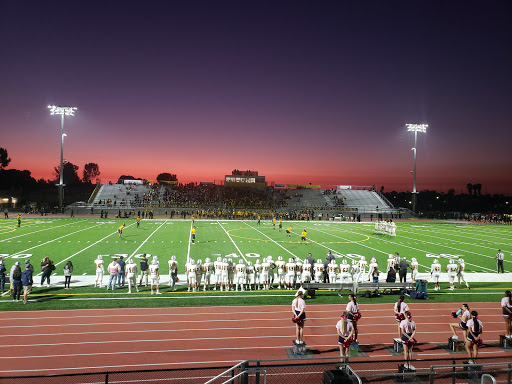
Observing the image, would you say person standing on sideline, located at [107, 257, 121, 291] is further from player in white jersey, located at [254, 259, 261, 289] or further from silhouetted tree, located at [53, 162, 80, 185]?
silhouetted tree, located at [53, 162, 80, 185]

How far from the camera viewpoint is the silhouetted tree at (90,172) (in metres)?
131

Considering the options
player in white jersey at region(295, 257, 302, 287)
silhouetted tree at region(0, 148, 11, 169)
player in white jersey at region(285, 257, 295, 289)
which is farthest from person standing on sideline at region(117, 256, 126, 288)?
silhouetted tree at region(0, 148, 11, 169)

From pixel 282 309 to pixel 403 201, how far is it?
372 feet

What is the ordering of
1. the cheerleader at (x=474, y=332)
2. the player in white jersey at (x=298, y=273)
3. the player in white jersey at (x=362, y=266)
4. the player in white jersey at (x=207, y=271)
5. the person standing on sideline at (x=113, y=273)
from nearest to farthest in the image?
the cheerleader at (x=474, y=332) → the person standing on sideline at (x=113, y=273) → the player in white jersey at (x=207, y=271) → the player in white jersey at (x=298, y=273) → the player in white jersey at (x=362, y=266)

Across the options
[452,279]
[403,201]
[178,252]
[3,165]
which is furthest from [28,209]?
[403,201]

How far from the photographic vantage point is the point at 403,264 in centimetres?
1572

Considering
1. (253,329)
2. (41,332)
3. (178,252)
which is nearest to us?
(41,332)

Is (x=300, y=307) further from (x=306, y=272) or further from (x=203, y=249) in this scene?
(x=203, y=249)

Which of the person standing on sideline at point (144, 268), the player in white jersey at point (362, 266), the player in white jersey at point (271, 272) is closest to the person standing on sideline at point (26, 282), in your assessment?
the person standing on sideline at point (144, 268)

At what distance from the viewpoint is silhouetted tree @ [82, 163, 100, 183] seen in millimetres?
131000

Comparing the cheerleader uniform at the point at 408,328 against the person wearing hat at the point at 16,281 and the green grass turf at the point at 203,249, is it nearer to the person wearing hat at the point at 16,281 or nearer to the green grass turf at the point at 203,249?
the green grass turf at the point at 203,249

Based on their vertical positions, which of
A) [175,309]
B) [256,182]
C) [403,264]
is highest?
[256,182]

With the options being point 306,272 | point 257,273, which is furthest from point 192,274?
point 306,272

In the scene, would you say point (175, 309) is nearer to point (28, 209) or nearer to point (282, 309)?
point (282, 309)
